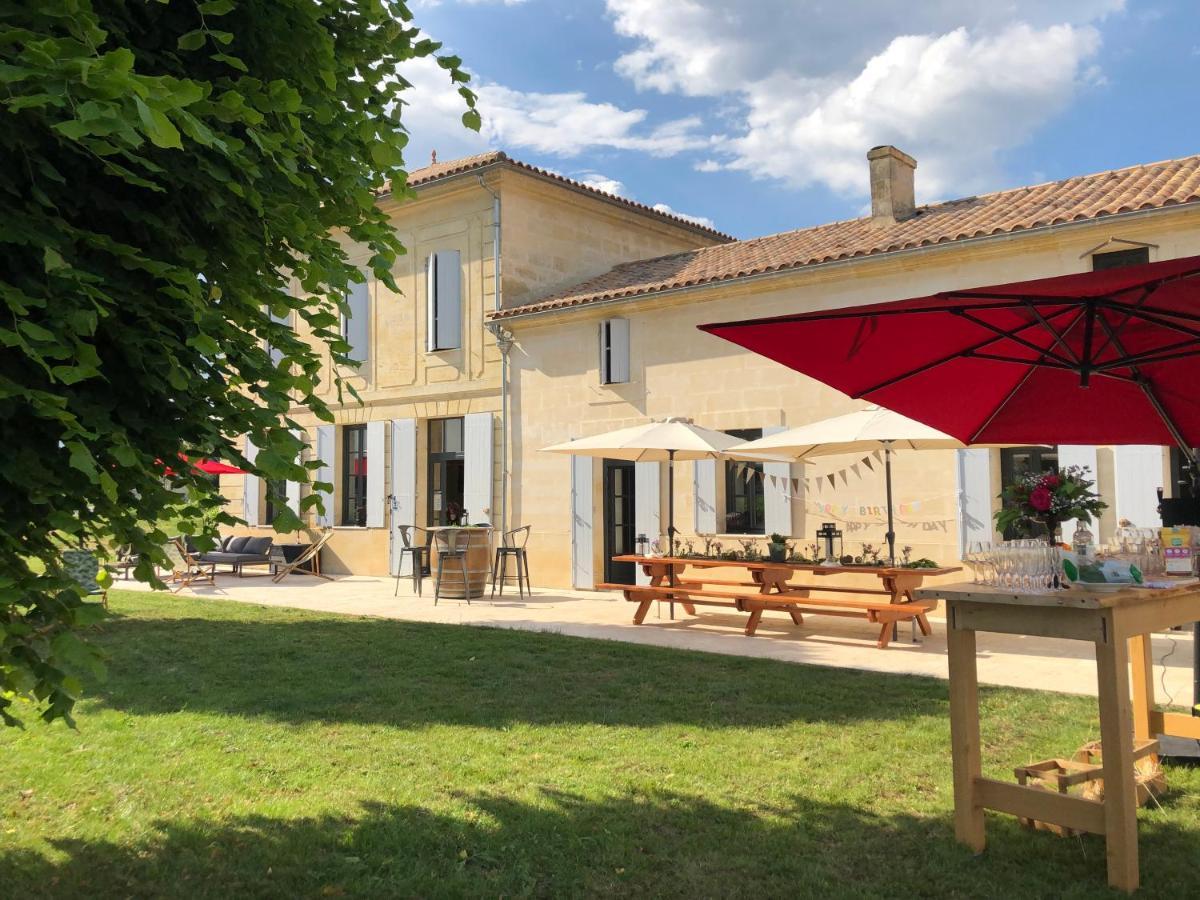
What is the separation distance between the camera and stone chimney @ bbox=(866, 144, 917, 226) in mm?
12469

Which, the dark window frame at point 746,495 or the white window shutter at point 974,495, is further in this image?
the dark window frame at point 746,495

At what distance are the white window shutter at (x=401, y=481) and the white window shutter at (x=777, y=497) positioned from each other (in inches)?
236

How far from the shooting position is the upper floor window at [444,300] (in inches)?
581

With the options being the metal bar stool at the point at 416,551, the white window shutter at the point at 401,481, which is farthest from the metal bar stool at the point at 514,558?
the white window shutter at the point at 401,481

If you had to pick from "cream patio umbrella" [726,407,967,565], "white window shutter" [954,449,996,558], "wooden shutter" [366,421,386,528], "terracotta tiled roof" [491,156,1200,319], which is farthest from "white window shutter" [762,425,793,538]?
"wooden shutter" [366,421,386,528]

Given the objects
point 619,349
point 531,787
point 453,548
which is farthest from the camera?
point 619,349

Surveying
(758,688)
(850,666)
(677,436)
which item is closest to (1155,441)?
(758,688)

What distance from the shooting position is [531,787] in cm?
402

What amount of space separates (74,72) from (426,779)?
3168 mm

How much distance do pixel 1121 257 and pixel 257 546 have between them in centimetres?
1295

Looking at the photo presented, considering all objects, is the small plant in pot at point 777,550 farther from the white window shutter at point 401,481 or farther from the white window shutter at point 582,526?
the white window shutter at point 401,481

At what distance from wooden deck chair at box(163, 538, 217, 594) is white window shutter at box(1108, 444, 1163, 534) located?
1062 centimetres

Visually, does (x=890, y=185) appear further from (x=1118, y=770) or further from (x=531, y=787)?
(x=1118, y=770)

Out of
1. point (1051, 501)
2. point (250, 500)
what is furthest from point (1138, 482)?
point (250, 500)
